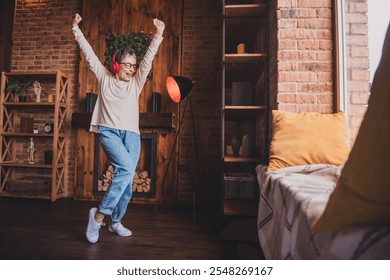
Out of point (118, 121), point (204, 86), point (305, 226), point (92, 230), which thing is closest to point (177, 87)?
point (118, 121)

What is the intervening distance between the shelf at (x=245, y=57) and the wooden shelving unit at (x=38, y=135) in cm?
255

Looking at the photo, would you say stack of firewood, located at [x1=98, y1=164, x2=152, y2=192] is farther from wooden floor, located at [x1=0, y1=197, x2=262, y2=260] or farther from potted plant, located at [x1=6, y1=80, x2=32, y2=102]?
potted plant, located at [x1=6, y1=80, x2=32, y2=102]

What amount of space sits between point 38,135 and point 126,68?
2.37 meters

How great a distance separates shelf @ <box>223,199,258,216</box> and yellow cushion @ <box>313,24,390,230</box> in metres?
1.58

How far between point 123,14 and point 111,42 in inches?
18.3

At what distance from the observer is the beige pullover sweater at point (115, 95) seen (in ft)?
6.88

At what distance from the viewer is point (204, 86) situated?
3.65 metres

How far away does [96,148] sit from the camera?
3.67 metres

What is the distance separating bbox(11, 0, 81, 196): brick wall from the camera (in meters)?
3.99

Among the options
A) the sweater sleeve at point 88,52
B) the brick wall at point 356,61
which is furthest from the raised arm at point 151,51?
the brick wall at point 356,61

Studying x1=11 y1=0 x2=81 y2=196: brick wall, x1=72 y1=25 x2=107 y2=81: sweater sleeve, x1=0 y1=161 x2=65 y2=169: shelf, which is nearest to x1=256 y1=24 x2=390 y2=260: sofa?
x1=72 y1=25 x2=107 y2=81: sweater sleeve

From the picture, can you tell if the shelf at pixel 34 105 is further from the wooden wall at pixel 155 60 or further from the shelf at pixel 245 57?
the shelf at pixel 245 57
